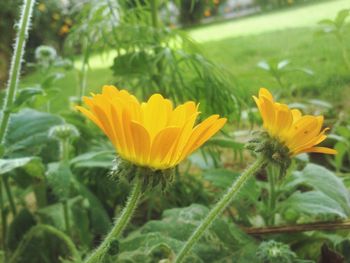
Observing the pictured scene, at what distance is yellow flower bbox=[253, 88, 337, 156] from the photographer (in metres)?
0.52

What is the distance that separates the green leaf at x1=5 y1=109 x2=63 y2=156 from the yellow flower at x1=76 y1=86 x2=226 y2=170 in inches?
16.9

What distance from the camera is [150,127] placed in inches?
20.6

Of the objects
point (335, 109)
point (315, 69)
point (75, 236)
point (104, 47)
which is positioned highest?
point (104, 47)

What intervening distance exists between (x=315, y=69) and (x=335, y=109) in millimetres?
367

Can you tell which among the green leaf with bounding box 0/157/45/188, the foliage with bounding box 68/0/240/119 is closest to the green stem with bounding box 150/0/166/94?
the foliage with bounding box 68/0/240/119

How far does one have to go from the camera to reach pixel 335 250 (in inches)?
29.0

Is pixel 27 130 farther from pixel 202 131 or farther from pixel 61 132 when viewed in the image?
pixel 202 131

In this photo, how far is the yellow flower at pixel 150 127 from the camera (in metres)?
0.47

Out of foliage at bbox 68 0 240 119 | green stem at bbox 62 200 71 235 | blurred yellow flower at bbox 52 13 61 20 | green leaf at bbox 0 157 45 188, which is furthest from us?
blurred yellow flower at bbox 52 13 61 20

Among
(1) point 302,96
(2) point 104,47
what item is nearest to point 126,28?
(2) point 104,47

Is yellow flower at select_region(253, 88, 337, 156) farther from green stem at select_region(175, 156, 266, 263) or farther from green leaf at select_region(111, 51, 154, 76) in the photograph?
green leaf at select_region(111, 51, 154, 76)

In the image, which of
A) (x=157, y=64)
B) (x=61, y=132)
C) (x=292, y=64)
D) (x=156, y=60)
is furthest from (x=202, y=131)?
(x=292, y=64)

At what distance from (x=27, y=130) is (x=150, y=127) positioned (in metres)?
0.46

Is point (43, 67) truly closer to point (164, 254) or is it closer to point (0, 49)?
point (164, 254)
